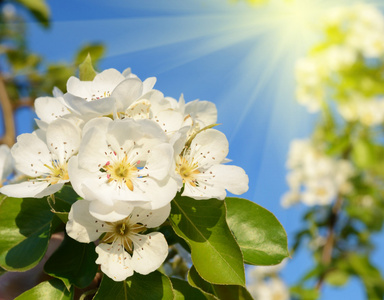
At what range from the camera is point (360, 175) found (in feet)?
8.82

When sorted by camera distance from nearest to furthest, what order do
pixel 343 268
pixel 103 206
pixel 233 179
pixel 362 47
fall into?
pixel 103 206
pixel 233 179
pixel 343 268
pixel 362 47

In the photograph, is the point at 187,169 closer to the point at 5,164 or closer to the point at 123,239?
the point at 123,239

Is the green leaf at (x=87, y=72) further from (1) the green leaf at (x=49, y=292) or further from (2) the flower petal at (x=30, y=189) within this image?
(1) the green leaf at (x=49, y=292)

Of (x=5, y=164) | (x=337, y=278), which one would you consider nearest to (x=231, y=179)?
(x=5, y=164)

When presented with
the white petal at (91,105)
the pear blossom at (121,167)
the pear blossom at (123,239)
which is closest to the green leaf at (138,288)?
the pear blossom at (123,239)

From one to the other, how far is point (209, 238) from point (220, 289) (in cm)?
10

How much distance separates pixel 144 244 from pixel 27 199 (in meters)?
0.21

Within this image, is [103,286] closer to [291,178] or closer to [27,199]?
[27,199]

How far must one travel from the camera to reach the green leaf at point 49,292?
604 mm

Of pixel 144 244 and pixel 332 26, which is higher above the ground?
pixel 332 26

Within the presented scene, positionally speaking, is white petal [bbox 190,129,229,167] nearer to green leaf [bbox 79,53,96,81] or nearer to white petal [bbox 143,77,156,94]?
white petal [bbox 143,77,156,94]

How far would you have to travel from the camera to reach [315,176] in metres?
2.66

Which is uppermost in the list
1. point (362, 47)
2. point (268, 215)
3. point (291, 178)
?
point (362, 47)

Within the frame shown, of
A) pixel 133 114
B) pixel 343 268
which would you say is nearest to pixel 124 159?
pixel 133 114
